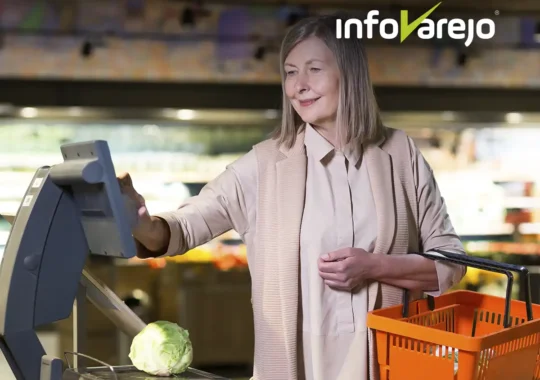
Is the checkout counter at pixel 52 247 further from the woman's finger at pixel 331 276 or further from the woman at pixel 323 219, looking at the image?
the woman's finger at pixel 331 276

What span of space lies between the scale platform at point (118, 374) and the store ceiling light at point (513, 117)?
454cm

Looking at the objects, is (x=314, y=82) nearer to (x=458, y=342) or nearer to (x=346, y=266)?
(x=346, y=266)

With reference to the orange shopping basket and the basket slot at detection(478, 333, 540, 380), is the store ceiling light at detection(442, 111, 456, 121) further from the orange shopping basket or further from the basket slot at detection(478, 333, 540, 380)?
the basket slot at detection(478, 333, 540, 380)

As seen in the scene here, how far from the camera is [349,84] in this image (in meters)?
2.31

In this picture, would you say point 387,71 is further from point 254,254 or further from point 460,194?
point 254,254

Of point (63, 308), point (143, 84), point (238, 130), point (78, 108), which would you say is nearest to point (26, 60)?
point (78, 108)

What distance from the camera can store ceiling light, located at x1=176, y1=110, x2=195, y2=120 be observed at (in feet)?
18.2

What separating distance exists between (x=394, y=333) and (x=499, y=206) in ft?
14.7

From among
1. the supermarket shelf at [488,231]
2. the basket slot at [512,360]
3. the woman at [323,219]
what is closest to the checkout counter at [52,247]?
the woman at [323,219]

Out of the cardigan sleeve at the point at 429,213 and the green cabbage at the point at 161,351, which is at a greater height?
the cardigan sleeve at the point at 429,213

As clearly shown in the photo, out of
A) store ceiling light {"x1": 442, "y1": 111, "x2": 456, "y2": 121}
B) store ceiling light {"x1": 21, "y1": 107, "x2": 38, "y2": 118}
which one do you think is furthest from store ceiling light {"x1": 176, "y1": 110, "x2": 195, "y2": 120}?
store ceiling light {"x1": 442, "y1": 111, "x2": 456, "y2": 121}

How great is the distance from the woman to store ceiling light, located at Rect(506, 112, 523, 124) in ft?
12.1

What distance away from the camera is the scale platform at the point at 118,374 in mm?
1662

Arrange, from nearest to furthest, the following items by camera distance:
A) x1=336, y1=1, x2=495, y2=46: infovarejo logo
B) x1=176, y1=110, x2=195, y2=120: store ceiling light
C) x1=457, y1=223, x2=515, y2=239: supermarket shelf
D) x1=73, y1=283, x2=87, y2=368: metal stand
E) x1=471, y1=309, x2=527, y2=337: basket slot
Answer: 1. x1=73, y1=283, x2=87, y2=368: metal stand
2. x1=471, y1=309, x2=527, y2=337: basket slot
3. x1=176, y1=110, x2=195, y2=120: store ceiling light
4. x1=336, y1=1, x2=495, y2=46: infovarejo logo
5. x1=457, y1=223, x2=515, y2=239: supermarket shelf
